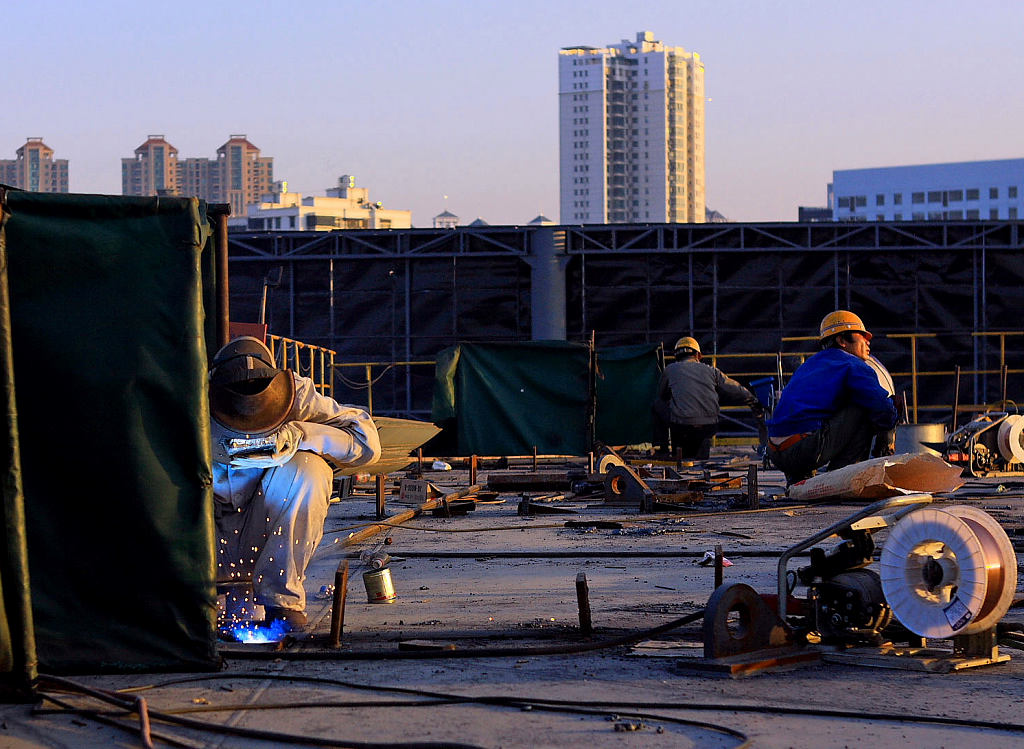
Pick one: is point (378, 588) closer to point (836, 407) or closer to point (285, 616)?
point (285, 616)

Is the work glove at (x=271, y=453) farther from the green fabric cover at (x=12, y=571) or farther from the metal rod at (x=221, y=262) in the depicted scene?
the green fabric cover at (x=12, y=571)

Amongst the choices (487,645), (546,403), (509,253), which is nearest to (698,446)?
(546,403)

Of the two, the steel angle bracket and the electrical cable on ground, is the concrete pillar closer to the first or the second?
the steel angle bracket

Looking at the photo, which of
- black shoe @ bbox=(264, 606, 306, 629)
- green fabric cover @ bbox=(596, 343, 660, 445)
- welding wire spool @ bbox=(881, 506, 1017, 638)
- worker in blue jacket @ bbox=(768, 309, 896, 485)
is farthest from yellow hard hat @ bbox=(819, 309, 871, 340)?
green fabric cover @ bbox=(596, 343, 660, 445)

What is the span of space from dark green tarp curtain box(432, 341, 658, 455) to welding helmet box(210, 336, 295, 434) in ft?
48.5

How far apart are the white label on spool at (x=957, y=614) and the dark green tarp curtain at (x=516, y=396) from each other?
15793 millimetres

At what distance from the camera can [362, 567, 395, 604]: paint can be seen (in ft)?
22.5

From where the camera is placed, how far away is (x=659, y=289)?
33.1 metres

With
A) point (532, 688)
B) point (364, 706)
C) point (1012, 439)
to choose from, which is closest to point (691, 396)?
point (1012, 439)

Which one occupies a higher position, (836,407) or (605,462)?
(836,407)

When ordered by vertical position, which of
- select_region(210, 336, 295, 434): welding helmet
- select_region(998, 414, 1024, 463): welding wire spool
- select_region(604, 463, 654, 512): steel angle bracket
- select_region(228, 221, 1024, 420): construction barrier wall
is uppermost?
select_region(228, 221, 1024, 420): construction barrier wall

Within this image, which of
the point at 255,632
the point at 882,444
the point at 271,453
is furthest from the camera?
the point at 882,444

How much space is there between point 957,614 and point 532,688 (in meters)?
1.53

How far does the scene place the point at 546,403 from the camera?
20.8 meters
